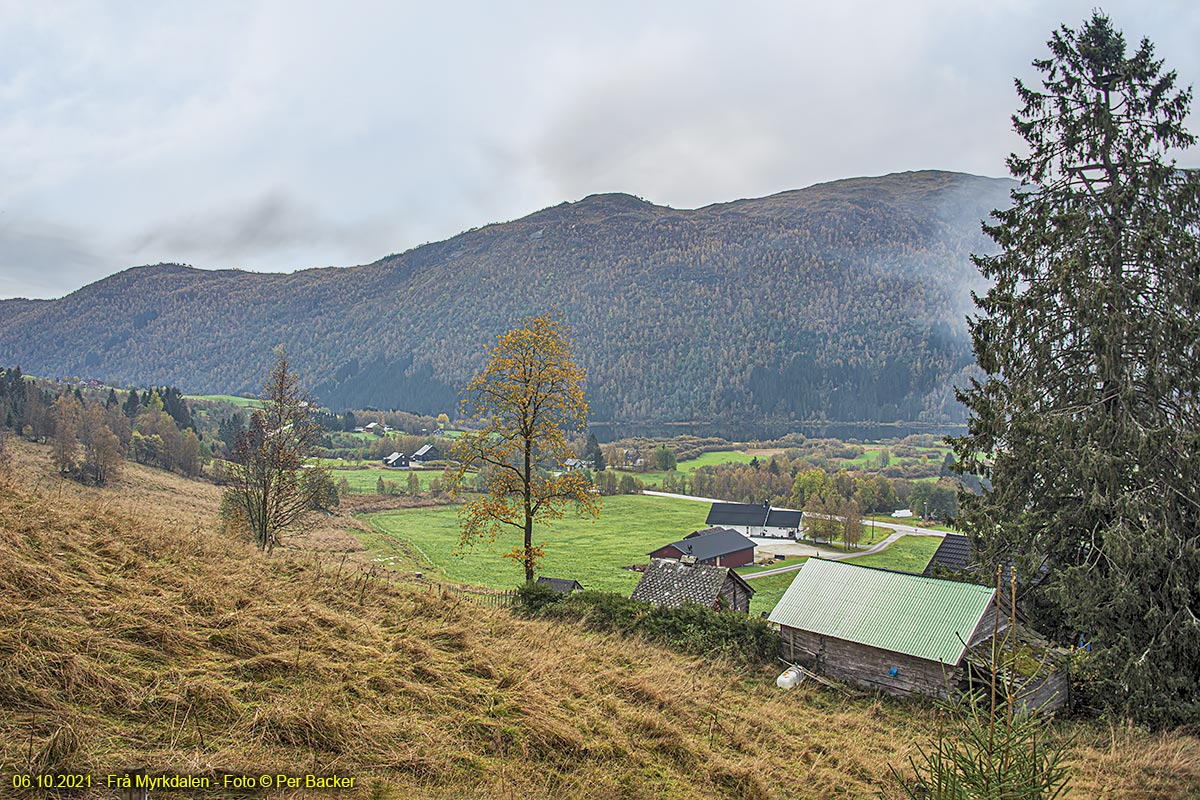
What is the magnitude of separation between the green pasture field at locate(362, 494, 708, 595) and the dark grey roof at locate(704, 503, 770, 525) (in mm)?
2127

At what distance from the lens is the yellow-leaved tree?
1720 centimetres

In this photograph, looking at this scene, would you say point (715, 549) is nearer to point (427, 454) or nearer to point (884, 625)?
point (884, 625)

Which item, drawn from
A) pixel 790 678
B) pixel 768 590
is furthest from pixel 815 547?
pixel 790 678

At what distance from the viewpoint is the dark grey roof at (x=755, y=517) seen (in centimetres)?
7256

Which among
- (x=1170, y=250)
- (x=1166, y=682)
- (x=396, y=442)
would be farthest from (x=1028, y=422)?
(x=396, y=442)

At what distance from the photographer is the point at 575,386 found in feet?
59.8

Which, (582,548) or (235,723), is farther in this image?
(582,548)

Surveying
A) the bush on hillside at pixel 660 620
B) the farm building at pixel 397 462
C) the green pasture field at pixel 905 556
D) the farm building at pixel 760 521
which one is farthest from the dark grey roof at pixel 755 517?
the farm building at pixel 397 462

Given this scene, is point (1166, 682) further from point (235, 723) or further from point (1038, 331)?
point (235, 723)

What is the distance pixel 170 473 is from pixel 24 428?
1654cm

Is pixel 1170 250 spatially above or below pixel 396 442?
above

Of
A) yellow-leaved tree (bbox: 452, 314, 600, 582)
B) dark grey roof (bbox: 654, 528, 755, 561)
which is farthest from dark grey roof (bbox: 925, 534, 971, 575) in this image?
dark grey roof (bbox: 654, 528, 755, 561)

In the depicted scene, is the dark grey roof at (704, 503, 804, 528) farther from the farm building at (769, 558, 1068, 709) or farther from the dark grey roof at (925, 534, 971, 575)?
the farm building at (769, 558, 1068, 709)

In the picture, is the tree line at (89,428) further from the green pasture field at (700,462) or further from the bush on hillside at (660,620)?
the green pasture field at (700,462)
